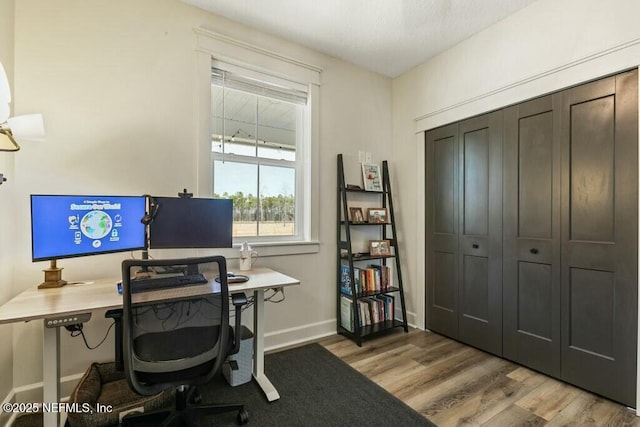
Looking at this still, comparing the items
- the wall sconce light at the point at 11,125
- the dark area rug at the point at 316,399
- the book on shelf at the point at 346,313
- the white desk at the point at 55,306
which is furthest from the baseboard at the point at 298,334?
the wall sconce light at the point at 11,125

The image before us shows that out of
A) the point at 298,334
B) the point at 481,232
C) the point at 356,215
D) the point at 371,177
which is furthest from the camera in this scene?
the point at 371,177

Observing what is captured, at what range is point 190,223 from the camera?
201 cm

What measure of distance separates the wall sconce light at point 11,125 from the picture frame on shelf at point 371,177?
8.09 ft

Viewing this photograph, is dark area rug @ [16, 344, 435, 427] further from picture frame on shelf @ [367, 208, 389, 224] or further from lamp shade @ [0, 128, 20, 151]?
lamp shade @ [0, 128, 20, 151]

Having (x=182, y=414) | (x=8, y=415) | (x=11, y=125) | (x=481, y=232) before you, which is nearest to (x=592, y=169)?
(x=481, y=232)

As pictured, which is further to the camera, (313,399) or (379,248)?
(379,248)

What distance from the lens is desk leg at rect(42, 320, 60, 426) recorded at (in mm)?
1378

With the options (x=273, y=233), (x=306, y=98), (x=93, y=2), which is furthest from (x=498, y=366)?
(x=93, y=2)

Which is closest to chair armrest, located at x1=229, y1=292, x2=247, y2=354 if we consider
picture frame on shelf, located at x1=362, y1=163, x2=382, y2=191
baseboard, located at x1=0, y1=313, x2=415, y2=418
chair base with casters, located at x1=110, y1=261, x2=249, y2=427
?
chair base with casters, located at x1=110, y1=261, x2=249, y2=427

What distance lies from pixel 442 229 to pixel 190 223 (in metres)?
2.26

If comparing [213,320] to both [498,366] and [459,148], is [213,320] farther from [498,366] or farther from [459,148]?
[459,148]

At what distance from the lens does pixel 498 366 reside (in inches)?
90.4

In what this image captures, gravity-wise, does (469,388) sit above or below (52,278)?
below

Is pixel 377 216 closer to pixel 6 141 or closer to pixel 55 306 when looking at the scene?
pixel 55 306
